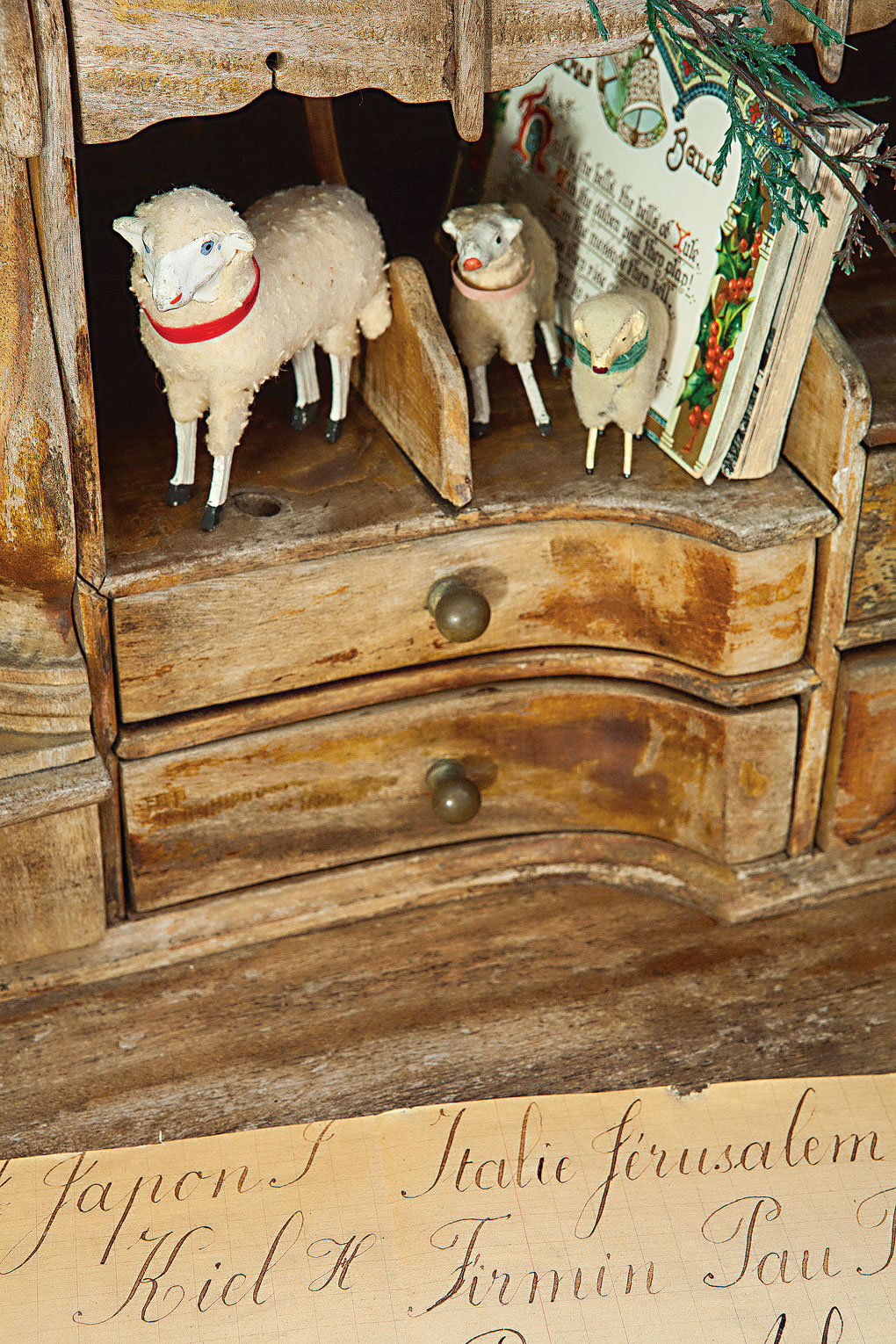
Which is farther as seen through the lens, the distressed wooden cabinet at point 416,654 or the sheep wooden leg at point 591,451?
the sheep wooden leg at point 591,451

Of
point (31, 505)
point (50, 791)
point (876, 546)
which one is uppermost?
point (31, 505)

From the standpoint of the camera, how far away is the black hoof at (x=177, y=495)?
3.81 ft

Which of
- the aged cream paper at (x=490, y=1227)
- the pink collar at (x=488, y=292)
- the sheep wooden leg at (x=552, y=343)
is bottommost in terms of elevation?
the aged cream paper at (x=490, y=1227)

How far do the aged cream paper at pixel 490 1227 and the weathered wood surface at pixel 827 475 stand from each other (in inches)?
12.2

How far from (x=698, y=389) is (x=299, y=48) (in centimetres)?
44

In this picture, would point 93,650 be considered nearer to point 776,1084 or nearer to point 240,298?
point 240,298

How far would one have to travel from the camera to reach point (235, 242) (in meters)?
1.00

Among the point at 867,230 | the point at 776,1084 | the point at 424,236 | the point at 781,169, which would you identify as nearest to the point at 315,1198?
the point at 776,1084

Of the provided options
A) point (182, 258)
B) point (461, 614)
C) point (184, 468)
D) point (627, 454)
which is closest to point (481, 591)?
point (461, 614)

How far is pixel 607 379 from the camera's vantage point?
1163 millimetres

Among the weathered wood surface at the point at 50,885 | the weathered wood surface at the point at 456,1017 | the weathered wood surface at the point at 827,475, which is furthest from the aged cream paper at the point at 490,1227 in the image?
the weathered wood surface at the point at 827,475

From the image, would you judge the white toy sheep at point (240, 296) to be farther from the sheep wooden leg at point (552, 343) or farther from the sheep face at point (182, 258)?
the sheep wooden leg at point (552, 343)

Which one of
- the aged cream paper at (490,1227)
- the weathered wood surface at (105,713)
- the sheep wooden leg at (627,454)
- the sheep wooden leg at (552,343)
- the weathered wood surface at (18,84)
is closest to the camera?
the weathered wood surface at (18,84)

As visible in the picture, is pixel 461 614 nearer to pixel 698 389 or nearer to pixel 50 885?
pixel 698 389
